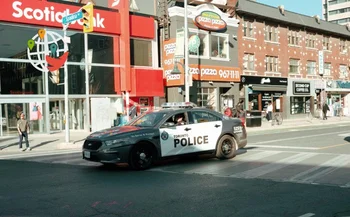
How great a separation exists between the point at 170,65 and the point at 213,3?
6509mm

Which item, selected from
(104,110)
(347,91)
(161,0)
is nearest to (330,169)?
(104,110)

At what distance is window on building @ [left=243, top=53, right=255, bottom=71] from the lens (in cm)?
3257

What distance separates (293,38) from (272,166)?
30308 mm

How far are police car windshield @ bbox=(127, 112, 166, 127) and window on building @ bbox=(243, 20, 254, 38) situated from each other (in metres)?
23.4

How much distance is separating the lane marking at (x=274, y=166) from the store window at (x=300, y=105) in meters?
26.5

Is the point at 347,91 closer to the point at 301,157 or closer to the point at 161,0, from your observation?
the point at 161,0

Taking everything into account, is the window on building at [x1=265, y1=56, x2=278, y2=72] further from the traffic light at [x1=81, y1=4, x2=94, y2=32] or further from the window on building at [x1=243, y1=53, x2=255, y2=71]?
the traffic light at [x1=81, y1=4, x2=94, y2=32]

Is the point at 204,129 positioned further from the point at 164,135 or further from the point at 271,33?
the point at 271,33

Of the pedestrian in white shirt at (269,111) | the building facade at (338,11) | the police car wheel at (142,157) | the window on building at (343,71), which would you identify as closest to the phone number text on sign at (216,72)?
the pedestrian in white shirt at (269,111)

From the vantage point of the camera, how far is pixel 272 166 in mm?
9938

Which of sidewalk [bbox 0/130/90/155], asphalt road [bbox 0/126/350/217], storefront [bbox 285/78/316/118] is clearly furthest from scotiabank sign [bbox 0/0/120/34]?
storefront [bbox 285/78/316/118]

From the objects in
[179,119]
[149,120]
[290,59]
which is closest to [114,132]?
[149,120]

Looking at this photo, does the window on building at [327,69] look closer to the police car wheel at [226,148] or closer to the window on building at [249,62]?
the window on building at [249,62]

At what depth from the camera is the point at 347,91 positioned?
149 feet
